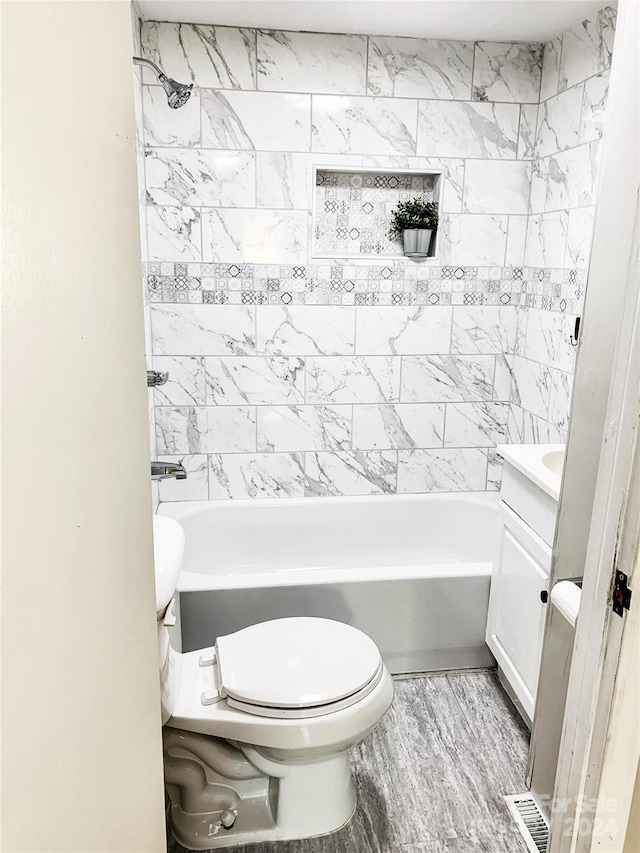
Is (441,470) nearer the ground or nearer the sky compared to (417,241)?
nearer the ground

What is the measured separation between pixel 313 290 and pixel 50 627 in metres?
2.51

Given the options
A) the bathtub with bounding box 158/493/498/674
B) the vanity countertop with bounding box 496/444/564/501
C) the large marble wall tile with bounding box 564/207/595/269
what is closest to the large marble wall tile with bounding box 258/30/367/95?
the large marble wall tile with bounding box 564/207/595/269

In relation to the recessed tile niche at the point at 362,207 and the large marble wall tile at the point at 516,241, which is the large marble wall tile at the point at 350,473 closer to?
the recessed tile niche at the point at 362,207

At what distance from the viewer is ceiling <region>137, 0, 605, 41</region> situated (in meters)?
2.45

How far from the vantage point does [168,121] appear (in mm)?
2756

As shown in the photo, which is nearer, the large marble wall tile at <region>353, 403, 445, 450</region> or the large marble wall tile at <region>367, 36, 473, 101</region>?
the large marble wall tile at <region>367, 36, 473, 101</region>

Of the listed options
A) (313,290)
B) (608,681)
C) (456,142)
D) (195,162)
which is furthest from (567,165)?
(608,681)

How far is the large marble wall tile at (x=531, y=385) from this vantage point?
2.86m

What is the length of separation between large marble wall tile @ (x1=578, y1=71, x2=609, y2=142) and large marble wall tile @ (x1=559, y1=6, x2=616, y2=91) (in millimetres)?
39

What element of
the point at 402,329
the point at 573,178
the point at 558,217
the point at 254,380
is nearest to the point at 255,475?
the point at 254,380

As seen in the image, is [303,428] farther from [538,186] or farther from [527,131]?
[527,131]

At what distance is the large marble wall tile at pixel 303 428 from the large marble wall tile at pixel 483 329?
623mm

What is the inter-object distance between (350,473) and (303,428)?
322mm

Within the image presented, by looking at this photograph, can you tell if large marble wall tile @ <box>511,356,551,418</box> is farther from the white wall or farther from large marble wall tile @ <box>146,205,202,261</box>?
the white wall
